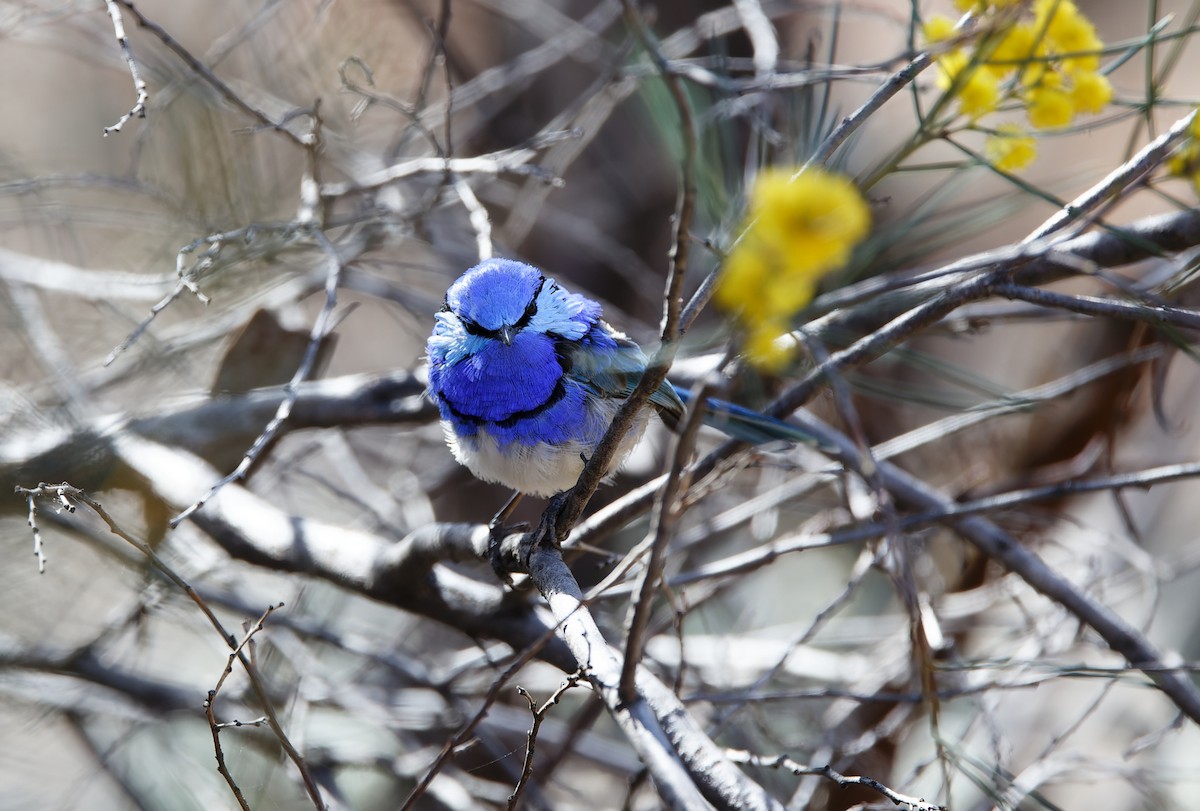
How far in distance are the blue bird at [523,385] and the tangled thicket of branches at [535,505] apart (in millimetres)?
211

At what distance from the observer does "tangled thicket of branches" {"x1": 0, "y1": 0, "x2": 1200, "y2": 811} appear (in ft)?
6.07

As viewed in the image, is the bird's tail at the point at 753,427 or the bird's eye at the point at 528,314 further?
the bird's eye at the point at 528,314

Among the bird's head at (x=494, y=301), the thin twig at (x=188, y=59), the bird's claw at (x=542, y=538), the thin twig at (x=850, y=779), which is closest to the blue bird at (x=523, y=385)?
the bird's head at (x=494, y=301)

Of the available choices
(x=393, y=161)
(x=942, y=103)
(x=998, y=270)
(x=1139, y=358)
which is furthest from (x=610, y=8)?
(x=942, y=103)

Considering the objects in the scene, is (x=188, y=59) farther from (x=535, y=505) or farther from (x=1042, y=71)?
(x=535, y=505)

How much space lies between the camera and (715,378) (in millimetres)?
1027

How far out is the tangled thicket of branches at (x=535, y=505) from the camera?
1.85 meters

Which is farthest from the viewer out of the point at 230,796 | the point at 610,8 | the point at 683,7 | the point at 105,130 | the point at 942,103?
the point at 683,7

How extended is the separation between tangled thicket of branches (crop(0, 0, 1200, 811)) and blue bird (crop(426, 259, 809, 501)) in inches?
8.3

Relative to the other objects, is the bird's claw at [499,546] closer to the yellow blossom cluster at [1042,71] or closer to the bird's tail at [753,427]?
the bird's tail at [753,427]

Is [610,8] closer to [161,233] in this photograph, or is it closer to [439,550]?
[161,233]

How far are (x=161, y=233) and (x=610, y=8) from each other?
2.29 meters

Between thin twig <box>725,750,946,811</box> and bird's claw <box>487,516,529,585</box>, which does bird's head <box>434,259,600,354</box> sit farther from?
thin twig <box>725,750,946,811</box>

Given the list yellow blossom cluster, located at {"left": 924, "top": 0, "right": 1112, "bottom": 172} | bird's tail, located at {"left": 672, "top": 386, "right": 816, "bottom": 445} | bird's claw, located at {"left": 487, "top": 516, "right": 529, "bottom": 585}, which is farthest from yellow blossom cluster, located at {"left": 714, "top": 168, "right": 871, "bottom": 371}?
bird's claw, located at {"left": 487, "top": 516, "right": 529, "bottom": 585}
